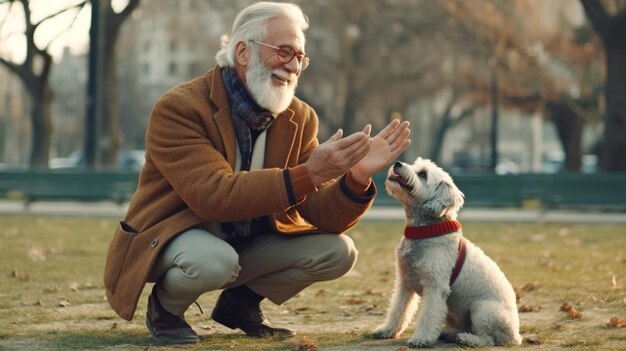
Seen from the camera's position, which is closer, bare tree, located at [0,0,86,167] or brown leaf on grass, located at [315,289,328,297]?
brown leaf on grass, located at [315,289,328,297]

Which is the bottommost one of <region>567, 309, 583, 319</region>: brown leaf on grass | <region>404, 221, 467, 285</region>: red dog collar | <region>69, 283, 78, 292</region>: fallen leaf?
<region>69, 283, 78, 292</region>: fallen leaf

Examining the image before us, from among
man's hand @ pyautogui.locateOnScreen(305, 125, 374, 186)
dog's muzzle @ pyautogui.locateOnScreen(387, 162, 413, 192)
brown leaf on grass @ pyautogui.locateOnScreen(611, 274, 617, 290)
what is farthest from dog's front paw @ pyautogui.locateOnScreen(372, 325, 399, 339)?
brown leaf on grass @ pyautogui.locateOnScreen(611, 274, 617, 290)

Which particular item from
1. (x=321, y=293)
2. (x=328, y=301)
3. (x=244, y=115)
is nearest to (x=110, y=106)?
(x=321, y=293)

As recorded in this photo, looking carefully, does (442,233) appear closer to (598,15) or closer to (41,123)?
(598,15)

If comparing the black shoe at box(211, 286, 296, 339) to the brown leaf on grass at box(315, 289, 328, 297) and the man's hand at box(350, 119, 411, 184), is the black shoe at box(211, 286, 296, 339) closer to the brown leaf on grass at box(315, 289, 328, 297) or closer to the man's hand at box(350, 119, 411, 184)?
the man's hand at box(350, 119, 411, 184)

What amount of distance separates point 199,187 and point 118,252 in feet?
2.33

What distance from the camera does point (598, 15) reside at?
77.9 ft

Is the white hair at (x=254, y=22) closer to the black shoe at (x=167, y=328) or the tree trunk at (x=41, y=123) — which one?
the black shoe at (x=167, y=328)

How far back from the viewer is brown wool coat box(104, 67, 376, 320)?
19.2 ft

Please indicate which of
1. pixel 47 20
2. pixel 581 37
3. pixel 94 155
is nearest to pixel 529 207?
pixel 94 155

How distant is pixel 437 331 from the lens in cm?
615

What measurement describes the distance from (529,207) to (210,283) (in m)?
16.2

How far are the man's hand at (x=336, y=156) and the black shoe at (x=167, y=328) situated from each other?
1255 millimetres

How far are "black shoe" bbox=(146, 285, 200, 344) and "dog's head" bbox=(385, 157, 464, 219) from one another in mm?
1493
